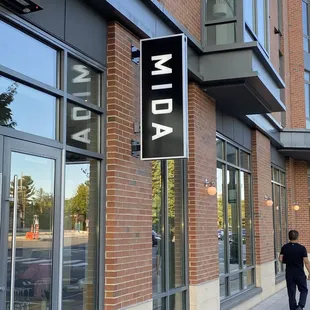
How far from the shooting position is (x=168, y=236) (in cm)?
767

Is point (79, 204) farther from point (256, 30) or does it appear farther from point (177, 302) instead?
point (256, 30)

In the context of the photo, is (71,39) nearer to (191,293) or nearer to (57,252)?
(57,252)

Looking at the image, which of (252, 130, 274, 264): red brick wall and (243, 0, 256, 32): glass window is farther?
(252, 130, 274, 264): red brick wall

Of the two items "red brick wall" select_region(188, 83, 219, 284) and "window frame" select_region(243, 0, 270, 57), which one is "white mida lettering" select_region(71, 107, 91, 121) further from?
"window frame" select_region(243, 0, 270, 57)

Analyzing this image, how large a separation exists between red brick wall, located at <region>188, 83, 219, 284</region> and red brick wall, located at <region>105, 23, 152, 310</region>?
71.3 inches

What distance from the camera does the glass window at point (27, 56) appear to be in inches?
178

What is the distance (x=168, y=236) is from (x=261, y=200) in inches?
251

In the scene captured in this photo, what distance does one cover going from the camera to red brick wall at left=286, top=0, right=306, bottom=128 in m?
19.1

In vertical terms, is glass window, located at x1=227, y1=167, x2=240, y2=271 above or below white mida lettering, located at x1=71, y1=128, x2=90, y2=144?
below

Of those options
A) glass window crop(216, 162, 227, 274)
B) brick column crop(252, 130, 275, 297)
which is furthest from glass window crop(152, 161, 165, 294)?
brick column crop(252, 130, 275, 297)

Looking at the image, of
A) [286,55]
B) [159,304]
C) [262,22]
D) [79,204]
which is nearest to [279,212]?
[286,55]

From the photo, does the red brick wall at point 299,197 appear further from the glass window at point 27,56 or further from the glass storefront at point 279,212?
the glass window at point 27,56

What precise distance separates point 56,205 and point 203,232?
4098mm

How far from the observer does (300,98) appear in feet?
63.3
